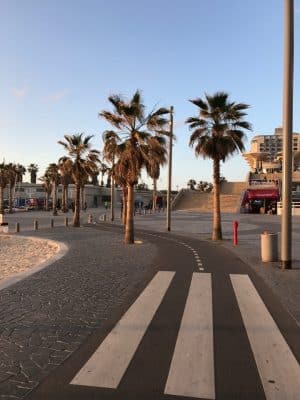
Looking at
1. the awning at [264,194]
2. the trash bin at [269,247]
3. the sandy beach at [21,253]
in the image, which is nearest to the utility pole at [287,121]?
the trash bin at [269,247]

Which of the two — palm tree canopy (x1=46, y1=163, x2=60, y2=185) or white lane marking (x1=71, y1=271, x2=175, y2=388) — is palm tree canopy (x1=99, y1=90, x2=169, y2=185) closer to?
white lane marking (x1=71, y1=271, x2=175, y2=388)

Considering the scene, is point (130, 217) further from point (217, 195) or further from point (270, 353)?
point (270, 353)

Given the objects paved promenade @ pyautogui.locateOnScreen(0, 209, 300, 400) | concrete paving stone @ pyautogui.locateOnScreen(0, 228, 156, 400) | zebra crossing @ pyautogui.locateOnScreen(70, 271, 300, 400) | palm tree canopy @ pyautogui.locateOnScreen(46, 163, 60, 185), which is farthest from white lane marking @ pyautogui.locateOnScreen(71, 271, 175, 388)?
palm tree canopy @ pyautogui.locateOnScreen(46, 163, 60, 185)

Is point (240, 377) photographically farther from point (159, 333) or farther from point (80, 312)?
point (80, 312)

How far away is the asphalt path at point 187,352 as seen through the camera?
14.5 feet

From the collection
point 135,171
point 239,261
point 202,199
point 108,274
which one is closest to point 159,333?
point 108,274

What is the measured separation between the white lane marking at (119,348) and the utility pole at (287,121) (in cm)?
547

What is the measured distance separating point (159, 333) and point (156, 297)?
245 cm

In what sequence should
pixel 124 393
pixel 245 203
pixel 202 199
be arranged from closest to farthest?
pixel 124 393, pixel 245 203, pixel 202 199

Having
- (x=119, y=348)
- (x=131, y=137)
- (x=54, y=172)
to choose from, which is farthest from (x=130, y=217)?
(x=54, y=172)

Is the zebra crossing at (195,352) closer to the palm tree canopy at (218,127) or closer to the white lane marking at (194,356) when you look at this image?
the white lane marking at (194,356)

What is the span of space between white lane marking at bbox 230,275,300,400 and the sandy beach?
26.4 ft

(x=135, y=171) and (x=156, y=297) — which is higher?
(x=135, y=171)

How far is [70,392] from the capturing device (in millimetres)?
4352
